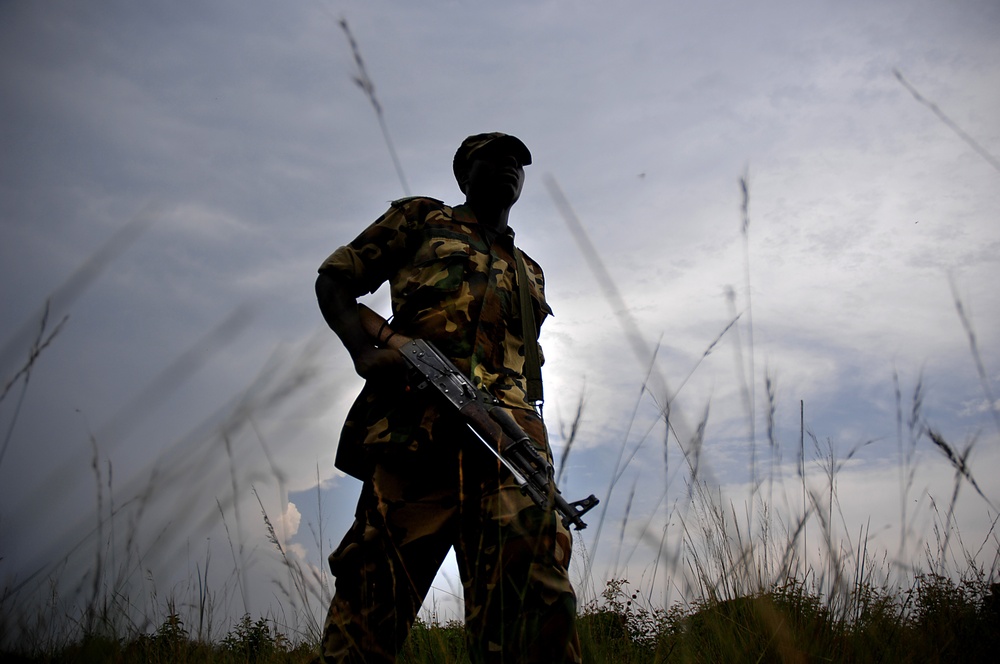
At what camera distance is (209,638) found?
1986mm

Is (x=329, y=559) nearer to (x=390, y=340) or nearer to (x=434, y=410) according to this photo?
(x=434, y=410)

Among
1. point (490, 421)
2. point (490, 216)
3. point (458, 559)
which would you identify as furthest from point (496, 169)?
point (458, 559)

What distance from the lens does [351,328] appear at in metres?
2.22

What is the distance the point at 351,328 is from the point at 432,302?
30 cm

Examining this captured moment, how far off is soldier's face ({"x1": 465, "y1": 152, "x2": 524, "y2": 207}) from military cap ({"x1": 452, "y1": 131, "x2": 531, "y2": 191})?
36 millimetres

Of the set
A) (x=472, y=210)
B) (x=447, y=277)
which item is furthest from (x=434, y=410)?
(x=472, y=210)

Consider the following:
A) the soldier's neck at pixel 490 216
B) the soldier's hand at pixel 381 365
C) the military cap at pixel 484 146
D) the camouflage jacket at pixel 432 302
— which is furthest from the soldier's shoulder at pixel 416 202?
the soldier's hand at pixel 381 365

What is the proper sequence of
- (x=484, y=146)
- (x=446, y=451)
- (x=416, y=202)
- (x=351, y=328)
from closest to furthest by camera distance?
(x=446, y=451)
(x=351, y=328)
(x=416, y=202)
(x=484, y=146)

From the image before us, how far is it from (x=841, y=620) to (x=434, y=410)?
1.42 metres

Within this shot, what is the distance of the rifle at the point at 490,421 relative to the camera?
5.91 feet

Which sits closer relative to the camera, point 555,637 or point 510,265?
point 555,637

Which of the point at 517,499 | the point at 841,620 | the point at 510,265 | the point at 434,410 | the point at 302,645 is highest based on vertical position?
the point at 510,265

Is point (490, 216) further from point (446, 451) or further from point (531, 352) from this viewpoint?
point (446, 451)

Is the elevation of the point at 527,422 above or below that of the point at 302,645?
above
